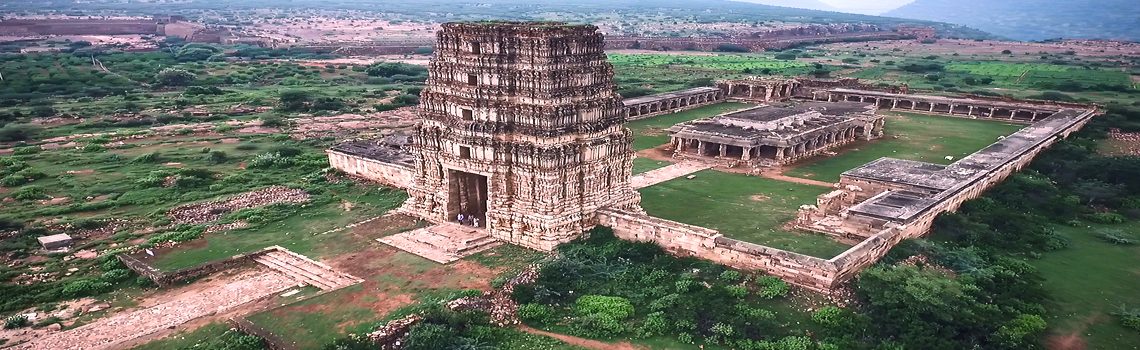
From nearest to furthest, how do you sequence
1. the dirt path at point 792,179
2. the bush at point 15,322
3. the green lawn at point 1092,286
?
the green lawn at point 1092,286
the bush at point 15,322
the dirt path at point 792,179

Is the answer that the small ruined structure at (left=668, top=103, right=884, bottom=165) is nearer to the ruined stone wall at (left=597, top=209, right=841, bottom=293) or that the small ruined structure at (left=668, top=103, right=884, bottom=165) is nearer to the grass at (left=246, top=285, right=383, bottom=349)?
the ruined stone wall at (left=597, top=209, right=841, bottom=293)

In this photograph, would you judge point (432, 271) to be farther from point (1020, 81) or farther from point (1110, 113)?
point (1020, 81)

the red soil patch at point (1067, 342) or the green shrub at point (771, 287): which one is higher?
the green shrub at point (771, 287)

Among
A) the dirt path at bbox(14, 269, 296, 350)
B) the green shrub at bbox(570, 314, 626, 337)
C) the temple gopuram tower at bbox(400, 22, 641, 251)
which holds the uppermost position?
the temple gopuram tower at bbox(400, 22, 641, 251)

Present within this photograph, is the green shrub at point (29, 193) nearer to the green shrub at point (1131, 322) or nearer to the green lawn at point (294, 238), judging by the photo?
the green lawn at point (294, 238)

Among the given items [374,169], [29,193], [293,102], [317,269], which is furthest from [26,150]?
[317,269]

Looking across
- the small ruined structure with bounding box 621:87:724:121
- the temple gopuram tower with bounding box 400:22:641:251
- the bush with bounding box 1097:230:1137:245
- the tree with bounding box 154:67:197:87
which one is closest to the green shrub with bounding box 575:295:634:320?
the temple gopuram tower with bounding box 400:22:641:251

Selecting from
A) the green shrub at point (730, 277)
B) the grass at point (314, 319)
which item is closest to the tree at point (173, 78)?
the grass at point (314, 319)
